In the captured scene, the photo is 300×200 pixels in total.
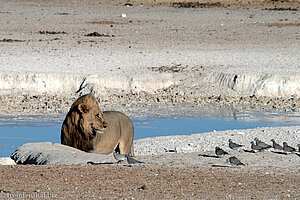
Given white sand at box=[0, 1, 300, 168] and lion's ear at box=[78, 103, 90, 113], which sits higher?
lion's ear at box=[78, 103, 90, 113]

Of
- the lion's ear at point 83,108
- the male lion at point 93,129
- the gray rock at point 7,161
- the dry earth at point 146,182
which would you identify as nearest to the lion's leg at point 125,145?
the male lion at point 93,129

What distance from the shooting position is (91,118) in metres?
9.12

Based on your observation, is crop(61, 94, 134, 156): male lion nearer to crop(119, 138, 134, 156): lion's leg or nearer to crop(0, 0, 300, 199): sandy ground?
crop(119, 138, 134, 156): lion's leg

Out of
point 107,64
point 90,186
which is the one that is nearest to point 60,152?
point 90,186

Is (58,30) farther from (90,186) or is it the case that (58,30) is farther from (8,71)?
(90,186)

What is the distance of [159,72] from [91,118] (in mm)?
9218

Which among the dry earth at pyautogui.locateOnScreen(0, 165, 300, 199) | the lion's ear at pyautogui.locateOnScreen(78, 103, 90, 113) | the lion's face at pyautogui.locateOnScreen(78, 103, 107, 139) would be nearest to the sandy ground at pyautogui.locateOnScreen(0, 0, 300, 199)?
the dry earth at pyautogui.locateOnScreen(0, 165, 300, 199)

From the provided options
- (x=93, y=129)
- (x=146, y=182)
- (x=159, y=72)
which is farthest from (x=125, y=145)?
(x=159, y=72)

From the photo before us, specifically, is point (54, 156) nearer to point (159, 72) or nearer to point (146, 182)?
point (146, 182)

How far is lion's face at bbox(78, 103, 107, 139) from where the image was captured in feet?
29.9

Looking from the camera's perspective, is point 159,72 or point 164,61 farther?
point 164,61

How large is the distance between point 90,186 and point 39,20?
1002 inches

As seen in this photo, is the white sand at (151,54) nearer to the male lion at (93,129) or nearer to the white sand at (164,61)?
the white sand at (164,61)

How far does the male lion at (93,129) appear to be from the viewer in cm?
913
